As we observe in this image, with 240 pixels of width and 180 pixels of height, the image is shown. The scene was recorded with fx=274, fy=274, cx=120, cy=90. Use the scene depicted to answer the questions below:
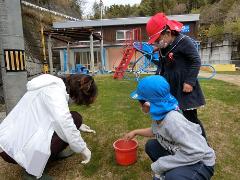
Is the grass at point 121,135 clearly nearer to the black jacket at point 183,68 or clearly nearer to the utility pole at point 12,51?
the black jacket at point 183,68

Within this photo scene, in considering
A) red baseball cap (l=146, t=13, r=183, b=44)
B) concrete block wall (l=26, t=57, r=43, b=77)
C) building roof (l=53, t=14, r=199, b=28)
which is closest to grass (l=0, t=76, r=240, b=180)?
red baseball cap (l=146, t=13, r=183, b=44)

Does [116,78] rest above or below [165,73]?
below

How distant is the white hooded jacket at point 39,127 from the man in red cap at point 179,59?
1048 millimetres

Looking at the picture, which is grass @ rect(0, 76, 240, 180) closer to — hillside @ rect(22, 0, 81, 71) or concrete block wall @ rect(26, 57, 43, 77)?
concrete block wall @ rect(26, 57, 43, 77)

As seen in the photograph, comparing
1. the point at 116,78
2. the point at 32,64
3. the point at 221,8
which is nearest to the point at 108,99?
the point at 116,78

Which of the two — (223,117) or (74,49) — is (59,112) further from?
(74,49)

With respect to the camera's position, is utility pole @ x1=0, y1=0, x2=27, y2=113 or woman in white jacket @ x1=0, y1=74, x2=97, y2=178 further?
utility pole @ x1=0, y1=0, x2=27, y2=113

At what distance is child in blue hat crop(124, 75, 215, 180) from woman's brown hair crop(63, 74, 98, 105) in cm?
80

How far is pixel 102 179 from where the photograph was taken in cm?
269

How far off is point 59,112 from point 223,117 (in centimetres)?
284

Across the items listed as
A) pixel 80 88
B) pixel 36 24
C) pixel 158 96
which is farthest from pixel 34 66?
pixel 158 96

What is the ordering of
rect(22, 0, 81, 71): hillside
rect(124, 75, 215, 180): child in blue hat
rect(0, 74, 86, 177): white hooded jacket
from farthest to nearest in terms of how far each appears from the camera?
1. rect(22, 0, 81, 71): hillside
2. rect(0, 74, 86, 177): white hooded jacket
3. rect(124, 75, 215, 180): child in blue hat

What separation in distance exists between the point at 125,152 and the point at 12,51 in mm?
1842

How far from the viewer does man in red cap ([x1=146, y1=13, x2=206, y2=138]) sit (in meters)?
2.69
